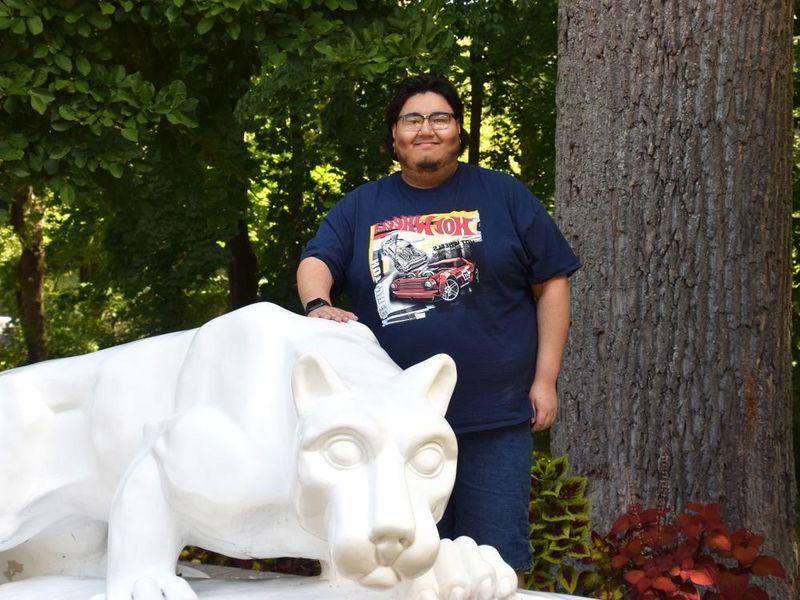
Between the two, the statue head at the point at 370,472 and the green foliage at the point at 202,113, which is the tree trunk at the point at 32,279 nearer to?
the green foliage at the point at 202,113

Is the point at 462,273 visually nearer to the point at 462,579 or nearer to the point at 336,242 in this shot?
the point at 336,242

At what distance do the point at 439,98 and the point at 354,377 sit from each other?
1.07 metres

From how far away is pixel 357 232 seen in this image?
10.3ft

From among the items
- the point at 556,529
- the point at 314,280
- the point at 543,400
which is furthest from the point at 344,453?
the point at 556,529

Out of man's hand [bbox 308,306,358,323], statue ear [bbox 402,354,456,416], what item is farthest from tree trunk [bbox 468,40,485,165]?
statue ear [bbox 402,354,456,416]

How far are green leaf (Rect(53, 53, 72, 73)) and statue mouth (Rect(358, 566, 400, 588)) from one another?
11.5ft

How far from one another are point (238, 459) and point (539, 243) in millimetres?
1197

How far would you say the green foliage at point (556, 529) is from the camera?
374cm

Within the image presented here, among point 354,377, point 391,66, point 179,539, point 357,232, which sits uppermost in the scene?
point 391,66

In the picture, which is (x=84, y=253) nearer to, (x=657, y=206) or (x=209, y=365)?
(x=657, y=206)

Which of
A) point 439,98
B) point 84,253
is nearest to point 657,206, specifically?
point 439,98

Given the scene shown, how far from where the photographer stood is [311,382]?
7.16 ft

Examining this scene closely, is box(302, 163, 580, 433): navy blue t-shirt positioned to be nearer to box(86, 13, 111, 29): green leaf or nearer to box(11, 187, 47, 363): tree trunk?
box(86, 13, 111, 29): green leaf

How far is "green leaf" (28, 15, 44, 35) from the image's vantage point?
4.64m
